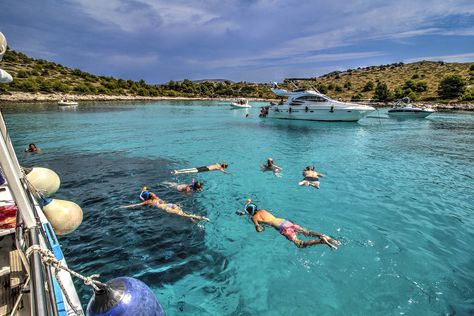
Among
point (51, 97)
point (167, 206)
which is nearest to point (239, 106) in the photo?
point (51, 97)

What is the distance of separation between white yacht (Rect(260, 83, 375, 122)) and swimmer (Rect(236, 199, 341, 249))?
1305 inches

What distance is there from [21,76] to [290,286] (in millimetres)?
97915

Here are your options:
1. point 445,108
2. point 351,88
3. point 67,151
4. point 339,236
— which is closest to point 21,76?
point 67,151

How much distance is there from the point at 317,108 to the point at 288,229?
3413 cm

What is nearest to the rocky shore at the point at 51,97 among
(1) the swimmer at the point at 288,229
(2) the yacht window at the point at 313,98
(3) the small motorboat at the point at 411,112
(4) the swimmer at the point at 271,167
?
(2) the yacht window at the point at 313,98

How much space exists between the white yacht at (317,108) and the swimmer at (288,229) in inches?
1305

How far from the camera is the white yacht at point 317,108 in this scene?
128 ft

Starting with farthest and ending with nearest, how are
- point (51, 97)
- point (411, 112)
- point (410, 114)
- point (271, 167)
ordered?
point (51, 97) → point (410, 114) → point (411, 112) → point (271, 167)

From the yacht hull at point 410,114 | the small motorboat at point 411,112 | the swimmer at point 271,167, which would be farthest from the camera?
the yacht hull at point 410,114

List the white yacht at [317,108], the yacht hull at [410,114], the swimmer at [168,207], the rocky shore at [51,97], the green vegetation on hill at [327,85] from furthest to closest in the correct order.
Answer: the green vegetation on hill at [327,85] → the rocky shore at [51,97] → the yacht hull at [410,114] → the white yacht at [317,108] → the swimmer at [168,207]

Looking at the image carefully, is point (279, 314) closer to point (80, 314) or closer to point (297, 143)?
point (80, 314)

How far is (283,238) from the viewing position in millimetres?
9367

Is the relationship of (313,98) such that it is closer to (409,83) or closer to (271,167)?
(271,167)

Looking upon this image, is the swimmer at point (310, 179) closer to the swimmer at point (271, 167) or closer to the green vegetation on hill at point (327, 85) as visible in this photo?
the swimmer at point (271, 167)
